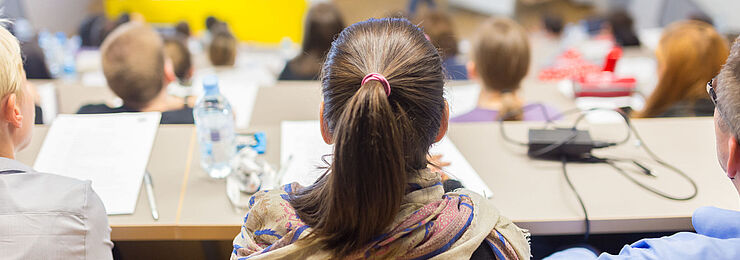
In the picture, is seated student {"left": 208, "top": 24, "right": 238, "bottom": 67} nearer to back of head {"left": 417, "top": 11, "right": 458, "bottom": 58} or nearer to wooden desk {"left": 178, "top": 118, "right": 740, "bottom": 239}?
back of head {"left": 417, "top": 11, "right": 458, "bottom": 58}

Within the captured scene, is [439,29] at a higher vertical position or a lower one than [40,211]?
higher

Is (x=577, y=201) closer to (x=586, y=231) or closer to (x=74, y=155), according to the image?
(x=586, y=231)

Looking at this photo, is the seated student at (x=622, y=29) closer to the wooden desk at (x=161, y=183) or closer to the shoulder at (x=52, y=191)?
the wooden desk at (x=161, y=183)

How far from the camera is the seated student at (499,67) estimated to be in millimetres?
1759

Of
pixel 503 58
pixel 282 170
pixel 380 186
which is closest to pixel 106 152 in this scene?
pixel 282 170

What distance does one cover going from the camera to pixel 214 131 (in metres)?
1.24

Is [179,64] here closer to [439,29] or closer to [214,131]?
[214,131]

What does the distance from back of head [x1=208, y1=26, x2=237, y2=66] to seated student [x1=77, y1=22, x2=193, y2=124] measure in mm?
1156

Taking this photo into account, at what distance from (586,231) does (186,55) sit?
6.40 ft

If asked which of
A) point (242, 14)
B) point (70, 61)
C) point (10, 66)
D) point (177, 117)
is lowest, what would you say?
point (70, 61)

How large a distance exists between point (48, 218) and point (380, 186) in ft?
1.88

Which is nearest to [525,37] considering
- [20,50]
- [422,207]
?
[422,207]

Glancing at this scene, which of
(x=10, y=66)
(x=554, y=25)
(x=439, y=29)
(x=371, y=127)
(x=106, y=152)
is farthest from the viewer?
(x=554, y=25)

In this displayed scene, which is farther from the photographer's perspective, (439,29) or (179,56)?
(439,29)
